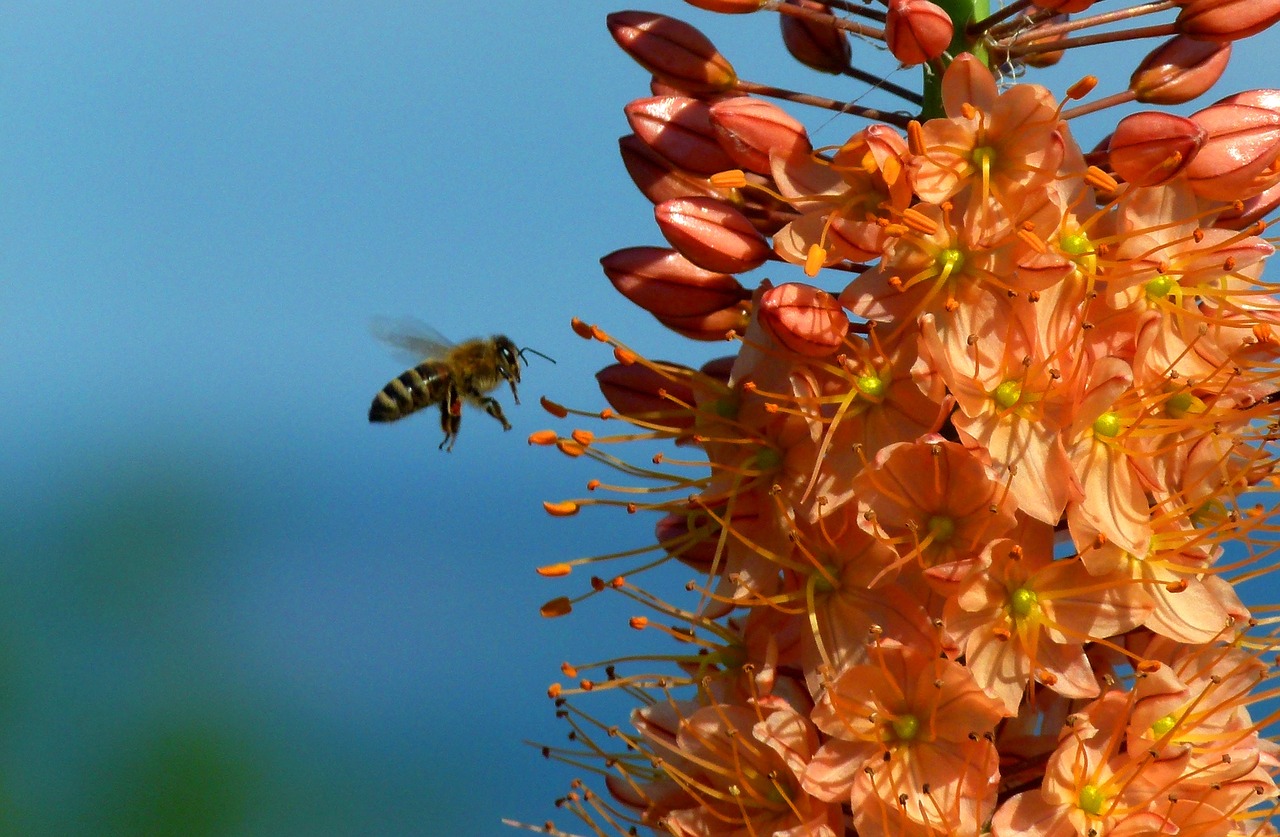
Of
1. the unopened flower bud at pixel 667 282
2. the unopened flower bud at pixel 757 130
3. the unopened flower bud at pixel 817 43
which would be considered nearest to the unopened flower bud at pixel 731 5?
the unopened flower bud at pixel 817 43

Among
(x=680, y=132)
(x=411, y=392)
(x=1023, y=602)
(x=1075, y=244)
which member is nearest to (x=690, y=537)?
(x=1023, y=602)

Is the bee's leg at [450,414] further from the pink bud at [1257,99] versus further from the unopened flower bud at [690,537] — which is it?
the pink bud at [1257,99]

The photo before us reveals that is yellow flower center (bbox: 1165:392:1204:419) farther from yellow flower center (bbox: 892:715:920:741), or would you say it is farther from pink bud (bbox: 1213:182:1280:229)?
yellow flower center (bbox: 892:715:920:741)

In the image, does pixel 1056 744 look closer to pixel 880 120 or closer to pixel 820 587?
pixel 820 587

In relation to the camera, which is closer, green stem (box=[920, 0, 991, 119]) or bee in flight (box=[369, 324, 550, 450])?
green stem (box=[920, 0, 991, 119])

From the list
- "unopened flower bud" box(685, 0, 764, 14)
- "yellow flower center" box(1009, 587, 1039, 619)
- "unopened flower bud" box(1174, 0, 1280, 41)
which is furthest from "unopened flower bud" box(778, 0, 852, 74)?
"yellow flower center" box(1009, 587, 1039, 619)

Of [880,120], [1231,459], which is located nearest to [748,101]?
[880,120]

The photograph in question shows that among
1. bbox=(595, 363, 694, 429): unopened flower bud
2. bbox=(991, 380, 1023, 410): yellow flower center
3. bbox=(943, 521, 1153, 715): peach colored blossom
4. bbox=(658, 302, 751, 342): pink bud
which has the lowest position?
bbox=(943, 521, 1153, 715): peach colored blossom
